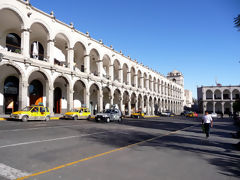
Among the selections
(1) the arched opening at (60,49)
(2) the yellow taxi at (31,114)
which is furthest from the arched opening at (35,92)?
(2) the yellow taxi at (31,114)

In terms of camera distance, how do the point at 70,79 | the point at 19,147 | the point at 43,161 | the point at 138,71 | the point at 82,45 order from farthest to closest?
the point at 138,71 → the point at 82,45 → the point at 70,79 → the point at 19,147 → the point at 43,161

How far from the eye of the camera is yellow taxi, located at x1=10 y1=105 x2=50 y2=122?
16.4 m

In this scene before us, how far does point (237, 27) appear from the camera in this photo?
772 cm

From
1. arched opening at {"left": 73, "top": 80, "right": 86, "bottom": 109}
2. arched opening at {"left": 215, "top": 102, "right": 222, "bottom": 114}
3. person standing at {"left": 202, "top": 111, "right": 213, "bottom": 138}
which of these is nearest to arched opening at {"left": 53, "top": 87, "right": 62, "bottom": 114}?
arched opening at {"left": 73, "top": 80, "right": 86, "bottom": 109}

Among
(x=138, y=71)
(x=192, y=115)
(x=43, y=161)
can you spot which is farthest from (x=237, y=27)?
(x=192, y=115)

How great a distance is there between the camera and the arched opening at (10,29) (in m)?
20.0

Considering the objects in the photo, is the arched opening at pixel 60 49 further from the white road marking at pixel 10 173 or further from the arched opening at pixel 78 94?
the white road marking at pixel 10 173

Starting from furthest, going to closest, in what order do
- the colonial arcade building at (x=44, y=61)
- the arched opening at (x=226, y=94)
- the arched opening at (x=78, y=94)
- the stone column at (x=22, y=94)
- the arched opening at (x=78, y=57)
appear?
the arched opening at (x=226, y=94), the arched opening at (x=78, y=94), the arched opening at (x=78, y=57), the colonial arcade building at (x=44, y=61), the stone column at (x=22, y=94)

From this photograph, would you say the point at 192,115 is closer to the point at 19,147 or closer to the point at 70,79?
the point at 70,79

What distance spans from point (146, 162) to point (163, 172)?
0.88 metres

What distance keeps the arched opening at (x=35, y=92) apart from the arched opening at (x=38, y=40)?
3.69 m

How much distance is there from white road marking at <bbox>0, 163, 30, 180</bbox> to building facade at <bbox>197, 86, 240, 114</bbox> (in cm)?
7777

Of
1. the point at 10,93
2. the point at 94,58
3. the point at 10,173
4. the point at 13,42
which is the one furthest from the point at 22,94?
the point at 94,58

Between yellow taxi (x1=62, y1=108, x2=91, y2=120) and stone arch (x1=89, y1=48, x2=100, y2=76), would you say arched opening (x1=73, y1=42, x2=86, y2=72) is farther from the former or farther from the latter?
yellow taxi (x1=62, y1=108, x2=91, y2=120)
